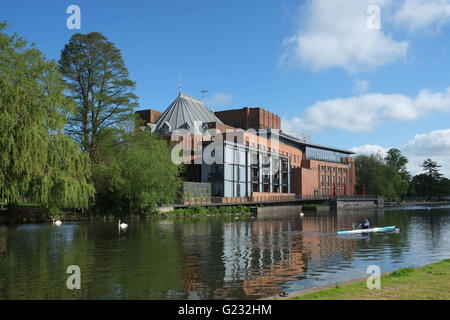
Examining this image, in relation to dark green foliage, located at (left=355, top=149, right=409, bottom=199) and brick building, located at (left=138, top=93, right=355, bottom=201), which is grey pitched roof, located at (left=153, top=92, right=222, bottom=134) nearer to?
brick building, located at (left=138, top=93, right=355, bottom=201)

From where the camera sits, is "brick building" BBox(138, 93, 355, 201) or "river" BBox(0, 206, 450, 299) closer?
"river" BBox(0, 206, 450, 299)

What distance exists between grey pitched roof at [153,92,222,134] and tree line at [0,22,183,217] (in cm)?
3549

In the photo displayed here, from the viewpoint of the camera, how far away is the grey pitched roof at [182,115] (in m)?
95.4

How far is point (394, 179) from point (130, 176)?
327 feet

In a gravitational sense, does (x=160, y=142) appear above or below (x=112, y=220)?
above

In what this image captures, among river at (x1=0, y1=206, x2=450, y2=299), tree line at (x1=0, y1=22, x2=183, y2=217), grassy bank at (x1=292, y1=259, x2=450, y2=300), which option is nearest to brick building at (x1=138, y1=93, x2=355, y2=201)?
tree line at (x1=0, y1=22, x2=183, y2=217)

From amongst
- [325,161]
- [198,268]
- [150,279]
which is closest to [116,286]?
[150,279]

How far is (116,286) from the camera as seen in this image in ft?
48.6

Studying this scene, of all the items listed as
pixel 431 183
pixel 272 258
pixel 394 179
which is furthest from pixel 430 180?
pixel 272 258

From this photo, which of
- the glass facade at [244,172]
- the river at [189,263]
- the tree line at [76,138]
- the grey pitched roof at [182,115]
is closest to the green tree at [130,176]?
the tree line at [76,138]

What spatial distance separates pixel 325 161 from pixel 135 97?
291 feet

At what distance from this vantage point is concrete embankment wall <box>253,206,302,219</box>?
72000 millimetres

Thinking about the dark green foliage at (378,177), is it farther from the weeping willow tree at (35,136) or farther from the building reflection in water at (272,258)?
the weeping willow tree at (35,136)
